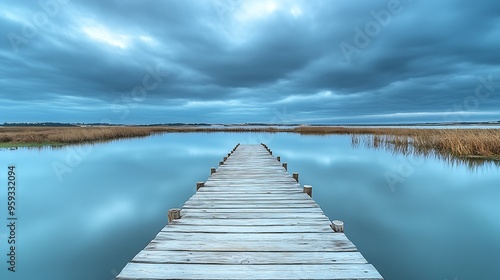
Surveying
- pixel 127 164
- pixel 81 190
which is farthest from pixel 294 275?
pixel 127 164

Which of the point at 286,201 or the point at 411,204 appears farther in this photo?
the point at 411,204

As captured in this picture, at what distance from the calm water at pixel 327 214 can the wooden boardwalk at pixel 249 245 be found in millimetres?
1736

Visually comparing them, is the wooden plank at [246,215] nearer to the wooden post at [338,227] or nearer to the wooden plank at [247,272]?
the wooden post at [338,227]

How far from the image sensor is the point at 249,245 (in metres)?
3.52

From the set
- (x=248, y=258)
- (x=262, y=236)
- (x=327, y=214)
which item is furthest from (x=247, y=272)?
(x=327, y=214)

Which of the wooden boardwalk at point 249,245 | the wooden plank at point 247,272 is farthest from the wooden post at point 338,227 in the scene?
the wooden plank at point 247,272

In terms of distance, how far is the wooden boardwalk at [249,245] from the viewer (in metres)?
2.86

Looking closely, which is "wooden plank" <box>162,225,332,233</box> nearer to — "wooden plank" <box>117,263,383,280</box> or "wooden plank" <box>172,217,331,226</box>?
"wooden plank" <box>172,217,331,226</box>

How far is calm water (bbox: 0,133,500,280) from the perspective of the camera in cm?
480

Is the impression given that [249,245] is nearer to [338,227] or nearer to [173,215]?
[338,227]

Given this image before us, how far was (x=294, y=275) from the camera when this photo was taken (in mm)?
2812

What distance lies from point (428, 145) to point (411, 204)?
16.9m

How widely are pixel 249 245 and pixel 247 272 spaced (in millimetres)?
654

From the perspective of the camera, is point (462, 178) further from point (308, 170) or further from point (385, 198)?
point (308, 170)
